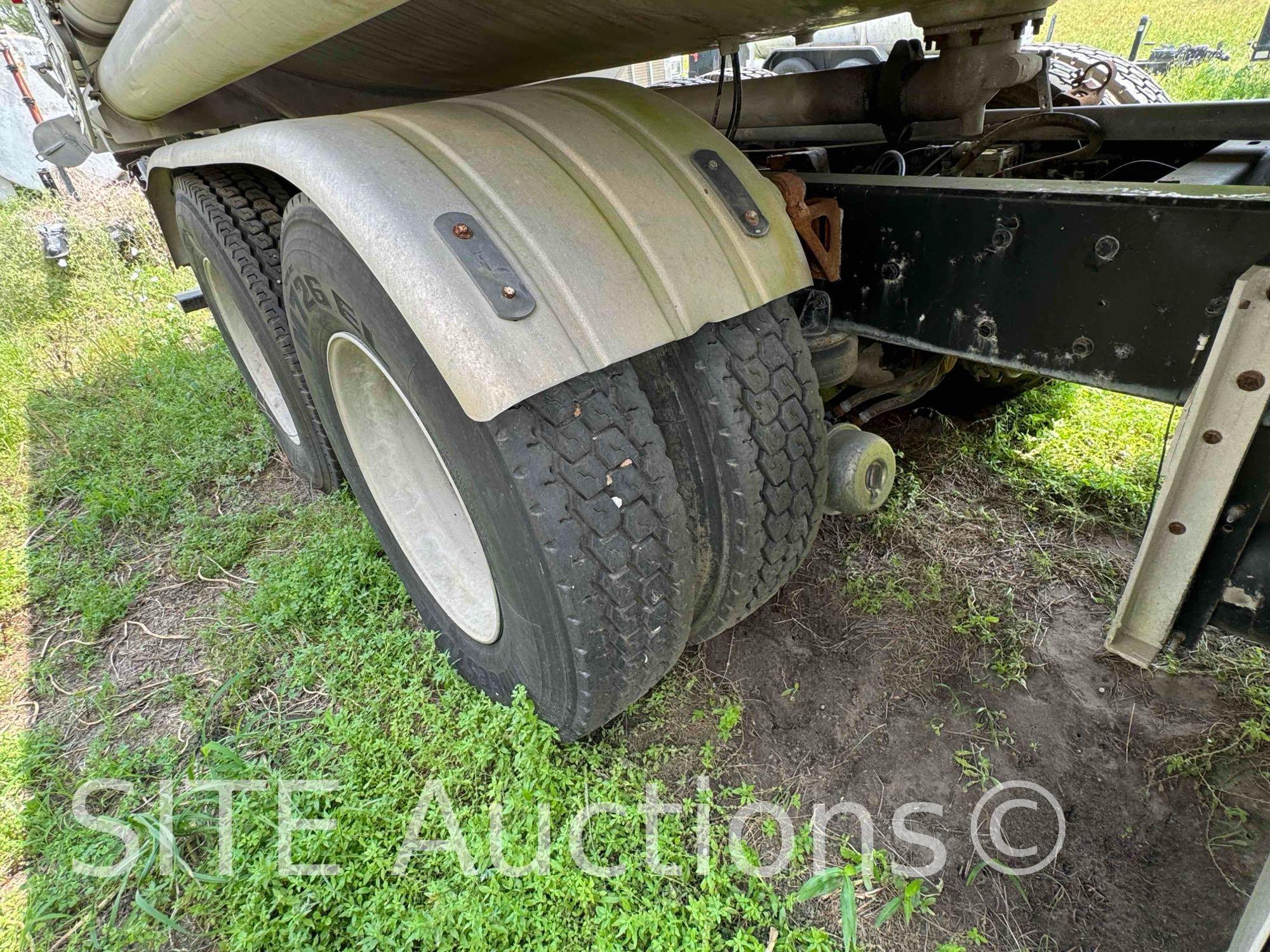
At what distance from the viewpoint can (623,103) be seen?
153 centimetres

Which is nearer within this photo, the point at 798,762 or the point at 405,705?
the point at 798,762

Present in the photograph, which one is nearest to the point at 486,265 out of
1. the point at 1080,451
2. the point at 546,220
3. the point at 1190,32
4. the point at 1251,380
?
the point at 546,220

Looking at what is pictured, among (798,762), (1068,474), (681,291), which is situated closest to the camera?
(681,291)

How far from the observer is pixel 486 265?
1193 mm

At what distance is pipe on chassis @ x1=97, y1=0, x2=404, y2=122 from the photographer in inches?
40.9

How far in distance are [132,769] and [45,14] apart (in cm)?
239

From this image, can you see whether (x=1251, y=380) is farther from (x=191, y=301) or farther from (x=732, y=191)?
(x=191, y=301)

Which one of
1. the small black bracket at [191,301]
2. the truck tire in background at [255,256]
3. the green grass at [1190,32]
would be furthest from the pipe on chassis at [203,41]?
the green grass at [1190,32]

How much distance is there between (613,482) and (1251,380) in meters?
0.92

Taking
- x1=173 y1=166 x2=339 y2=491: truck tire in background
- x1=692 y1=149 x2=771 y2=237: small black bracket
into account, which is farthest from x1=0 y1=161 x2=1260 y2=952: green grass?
x1=692 y1=149 x2=771 y2=237: small black bracket

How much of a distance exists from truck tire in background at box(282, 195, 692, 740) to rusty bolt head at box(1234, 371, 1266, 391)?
0.84 metres

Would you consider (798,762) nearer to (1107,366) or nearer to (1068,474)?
(1107,366)

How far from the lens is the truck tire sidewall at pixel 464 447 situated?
4.29ft

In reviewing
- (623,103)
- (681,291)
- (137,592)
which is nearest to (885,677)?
(681,291)
